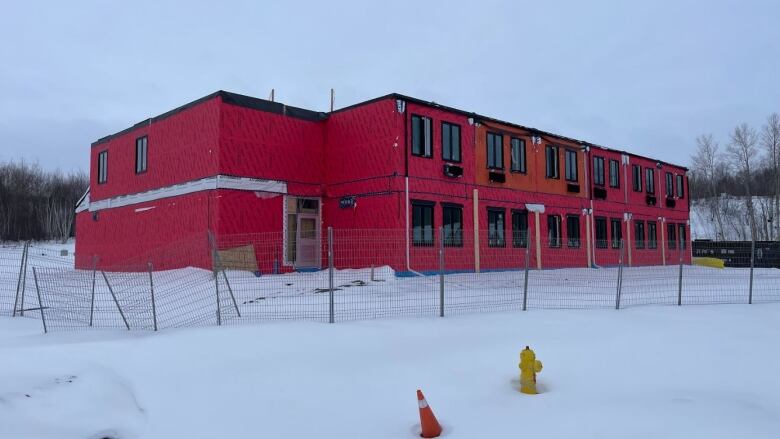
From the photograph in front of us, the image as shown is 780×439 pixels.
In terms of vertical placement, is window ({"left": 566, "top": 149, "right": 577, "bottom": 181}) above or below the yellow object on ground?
above

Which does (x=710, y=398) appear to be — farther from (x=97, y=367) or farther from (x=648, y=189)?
(x=648, y=189)

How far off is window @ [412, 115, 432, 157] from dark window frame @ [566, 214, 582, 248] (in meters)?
9.64

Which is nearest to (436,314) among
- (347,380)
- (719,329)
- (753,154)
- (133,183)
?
(347,380)

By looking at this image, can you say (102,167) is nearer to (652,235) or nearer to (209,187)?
(209,187)

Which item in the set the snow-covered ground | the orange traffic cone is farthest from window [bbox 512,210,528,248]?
the orange traffic cone

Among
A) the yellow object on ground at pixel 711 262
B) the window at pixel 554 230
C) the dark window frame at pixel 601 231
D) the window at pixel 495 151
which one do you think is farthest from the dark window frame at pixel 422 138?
the yellow object on ground at pixel 711 262

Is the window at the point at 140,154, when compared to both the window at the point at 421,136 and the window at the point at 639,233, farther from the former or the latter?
the window at the point at 639,233

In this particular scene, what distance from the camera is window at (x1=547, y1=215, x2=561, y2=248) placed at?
26.3m

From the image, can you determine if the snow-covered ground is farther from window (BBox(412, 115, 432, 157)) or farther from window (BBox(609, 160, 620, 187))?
window (BBox(609, 160, 620, 187))

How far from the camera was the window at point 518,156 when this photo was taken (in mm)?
25031

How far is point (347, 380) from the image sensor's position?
23.1ft

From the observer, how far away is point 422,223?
68.9 feet

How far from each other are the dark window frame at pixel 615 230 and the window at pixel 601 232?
564 mm

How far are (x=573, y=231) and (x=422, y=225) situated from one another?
10224mm
